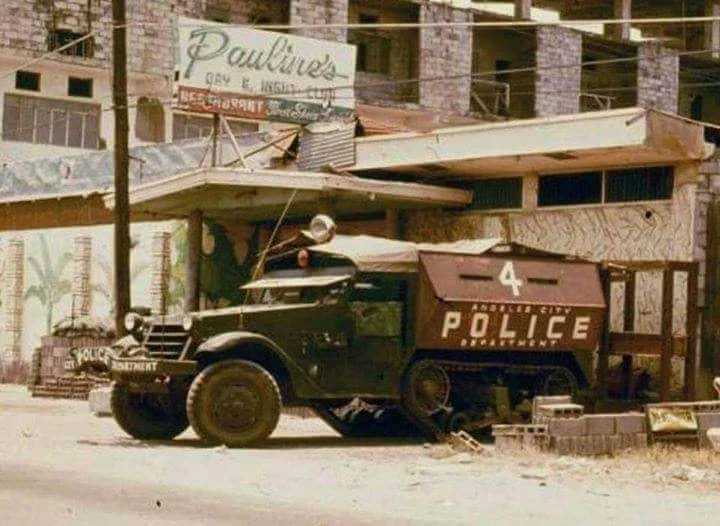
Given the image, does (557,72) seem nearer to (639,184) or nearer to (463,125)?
(463,125)

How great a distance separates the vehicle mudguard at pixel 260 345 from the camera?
17.4 m

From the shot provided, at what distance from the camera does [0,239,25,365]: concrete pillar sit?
34562mm

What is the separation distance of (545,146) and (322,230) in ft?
16.7

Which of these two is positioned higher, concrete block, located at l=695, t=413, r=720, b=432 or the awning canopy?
the awning canopy

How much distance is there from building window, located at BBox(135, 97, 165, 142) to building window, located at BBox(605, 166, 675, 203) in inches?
1135

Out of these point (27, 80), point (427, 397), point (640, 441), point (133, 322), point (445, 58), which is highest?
point (445, 58)

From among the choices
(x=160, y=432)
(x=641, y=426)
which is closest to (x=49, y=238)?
(x=160, y=432)

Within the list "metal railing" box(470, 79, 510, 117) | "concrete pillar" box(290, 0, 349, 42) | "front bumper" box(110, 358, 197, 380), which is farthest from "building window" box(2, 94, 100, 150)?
"front bumper" box(110, 358, 197, 380)

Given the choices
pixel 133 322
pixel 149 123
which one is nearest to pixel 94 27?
pixel 149 123

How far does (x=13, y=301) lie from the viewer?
34.6 metres

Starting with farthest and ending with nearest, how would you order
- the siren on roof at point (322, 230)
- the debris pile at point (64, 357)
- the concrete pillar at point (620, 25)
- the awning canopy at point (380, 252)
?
the concrete pillar at point (620, 25) < the debris pile at point (64, 357) < the siren on roof at point (322, 230) < the awning canopy at point (380, 252)

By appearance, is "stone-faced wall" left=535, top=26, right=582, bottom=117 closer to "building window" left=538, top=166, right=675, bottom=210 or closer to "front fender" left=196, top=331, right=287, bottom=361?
"building window" left=538, top=166, right=675, bottom=210

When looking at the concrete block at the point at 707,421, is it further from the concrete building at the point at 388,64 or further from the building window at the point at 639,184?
the concrete building at the point at 388,64

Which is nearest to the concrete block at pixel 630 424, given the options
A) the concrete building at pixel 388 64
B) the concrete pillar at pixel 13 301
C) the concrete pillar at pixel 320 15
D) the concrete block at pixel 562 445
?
the concrete block at pixel 562 445
